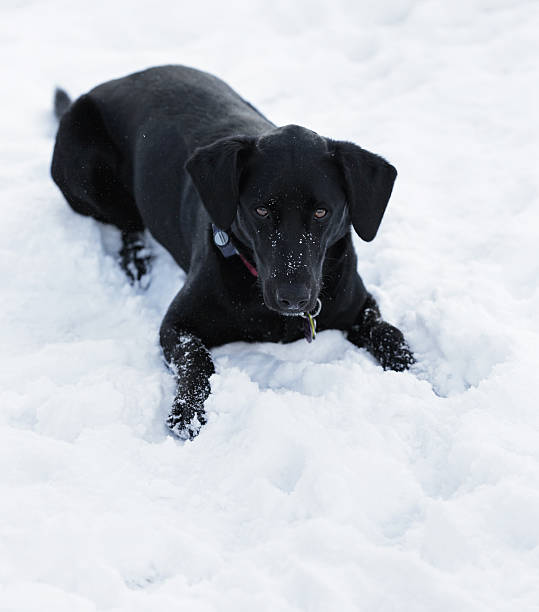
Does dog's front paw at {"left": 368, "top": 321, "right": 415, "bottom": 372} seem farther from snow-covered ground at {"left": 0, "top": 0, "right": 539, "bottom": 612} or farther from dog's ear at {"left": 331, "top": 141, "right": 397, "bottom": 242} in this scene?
dog's ear at {"left": 331, "top": 141, "right": 397, "bottom": 242}

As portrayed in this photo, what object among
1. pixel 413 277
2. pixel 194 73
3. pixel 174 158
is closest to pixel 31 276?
pixel 174 158

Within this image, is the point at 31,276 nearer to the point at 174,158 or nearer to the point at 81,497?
the point at 174,158

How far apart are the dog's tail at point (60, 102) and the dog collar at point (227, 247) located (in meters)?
2.54

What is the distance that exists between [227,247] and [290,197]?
17.9 inches

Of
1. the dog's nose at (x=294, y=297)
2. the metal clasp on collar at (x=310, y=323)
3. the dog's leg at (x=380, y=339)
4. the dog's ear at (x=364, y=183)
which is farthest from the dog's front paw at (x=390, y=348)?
the dog's nose at (x=294, y=297)

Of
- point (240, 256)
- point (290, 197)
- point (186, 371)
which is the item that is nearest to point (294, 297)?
point (290, 197)

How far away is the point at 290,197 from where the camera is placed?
257cm

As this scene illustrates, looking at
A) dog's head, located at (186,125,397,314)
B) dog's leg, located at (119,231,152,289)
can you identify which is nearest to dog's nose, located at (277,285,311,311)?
dog's head, located at (186,125,397,314)

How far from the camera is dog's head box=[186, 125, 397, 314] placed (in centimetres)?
257

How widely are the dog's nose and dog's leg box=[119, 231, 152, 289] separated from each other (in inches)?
53.7

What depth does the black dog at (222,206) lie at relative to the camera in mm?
2602

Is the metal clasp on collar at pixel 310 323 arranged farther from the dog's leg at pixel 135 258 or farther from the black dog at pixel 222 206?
the dog's leg at pixel 135 258

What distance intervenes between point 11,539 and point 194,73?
2.79 metres

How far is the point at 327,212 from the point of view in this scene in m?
2.63
